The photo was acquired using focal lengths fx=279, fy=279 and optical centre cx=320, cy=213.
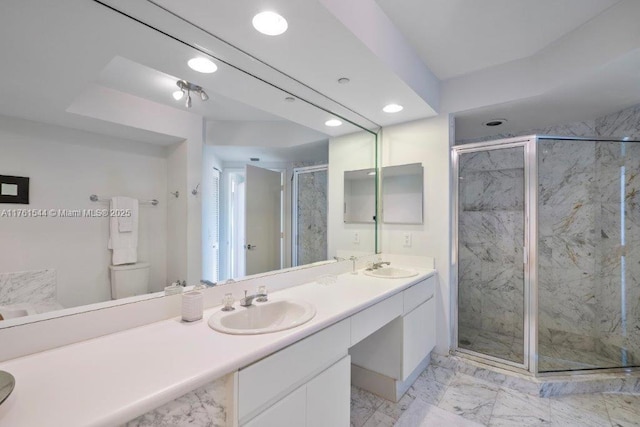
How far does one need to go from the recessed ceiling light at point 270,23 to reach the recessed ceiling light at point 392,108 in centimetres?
114

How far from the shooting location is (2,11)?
89cm

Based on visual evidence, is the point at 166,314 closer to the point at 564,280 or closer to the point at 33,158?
the point at 33,158

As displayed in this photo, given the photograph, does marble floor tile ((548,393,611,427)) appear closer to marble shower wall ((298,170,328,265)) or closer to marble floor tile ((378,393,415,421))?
marble floor tile ((378,393,415,421))

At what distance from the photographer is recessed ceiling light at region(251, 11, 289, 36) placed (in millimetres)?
1192

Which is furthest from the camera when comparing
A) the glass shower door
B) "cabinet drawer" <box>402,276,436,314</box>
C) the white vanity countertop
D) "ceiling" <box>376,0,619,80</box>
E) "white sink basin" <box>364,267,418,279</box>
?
the glass shower door

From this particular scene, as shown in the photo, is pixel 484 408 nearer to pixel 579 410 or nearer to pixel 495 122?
pixel 579 410

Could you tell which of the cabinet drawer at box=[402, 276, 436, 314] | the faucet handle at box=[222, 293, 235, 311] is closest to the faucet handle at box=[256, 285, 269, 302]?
the faucet handle at box=[222, 293, 235, 311]

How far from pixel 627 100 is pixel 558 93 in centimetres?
60

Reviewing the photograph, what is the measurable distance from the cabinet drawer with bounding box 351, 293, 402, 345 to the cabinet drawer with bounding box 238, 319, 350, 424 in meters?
0.12

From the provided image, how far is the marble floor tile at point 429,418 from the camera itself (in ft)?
5.58

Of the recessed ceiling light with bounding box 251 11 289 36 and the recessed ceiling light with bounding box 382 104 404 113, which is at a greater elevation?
the recessed ceiling light with bounding box 251 11 289 36

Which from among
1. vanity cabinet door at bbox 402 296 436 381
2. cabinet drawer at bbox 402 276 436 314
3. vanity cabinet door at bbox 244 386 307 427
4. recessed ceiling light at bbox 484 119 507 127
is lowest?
vanity cabinet door at bbox 402 296 436 381

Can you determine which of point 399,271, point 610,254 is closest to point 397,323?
point 399,271

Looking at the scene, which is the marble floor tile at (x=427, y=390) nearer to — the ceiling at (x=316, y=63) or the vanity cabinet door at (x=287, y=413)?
the vanity cabinet door at (x=287, y=413)
